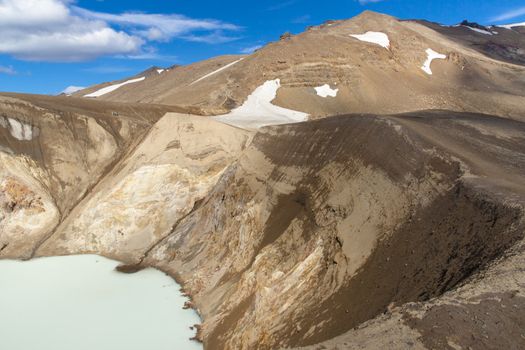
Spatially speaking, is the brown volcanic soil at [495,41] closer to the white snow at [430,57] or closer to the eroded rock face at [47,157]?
the white snow at [430,57]

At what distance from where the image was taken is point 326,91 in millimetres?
38312

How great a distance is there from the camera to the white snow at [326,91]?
124ft

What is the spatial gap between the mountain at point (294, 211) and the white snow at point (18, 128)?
11 centimetres

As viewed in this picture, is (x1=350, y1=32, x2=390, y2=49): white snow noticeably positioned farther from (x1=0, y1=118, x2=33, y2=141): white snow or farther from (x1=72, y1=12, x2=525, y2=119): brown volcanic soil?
(x1=0, y1=118, x2=33, y2=141): white snow

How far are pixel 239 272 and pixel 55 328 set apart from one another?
5590 mm

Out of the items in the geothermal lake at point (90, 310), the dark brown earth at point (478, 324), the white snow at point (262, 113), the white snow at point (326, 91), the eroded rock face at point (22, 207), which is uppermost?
the white snow at point (326, 91)

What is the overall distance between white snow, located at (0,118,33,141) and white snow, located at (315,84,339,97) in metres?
22.6

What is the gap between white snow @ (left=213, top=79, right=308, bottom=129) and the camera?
96.3 feet

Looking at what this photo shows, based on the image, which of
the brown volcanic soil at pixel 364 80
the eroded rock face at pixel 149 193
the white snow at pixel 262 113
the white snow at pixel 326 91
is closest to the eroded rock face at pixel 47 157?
the eroded rock face at pixel 149 193

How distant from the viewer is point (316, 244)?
Result: 39.7 feet

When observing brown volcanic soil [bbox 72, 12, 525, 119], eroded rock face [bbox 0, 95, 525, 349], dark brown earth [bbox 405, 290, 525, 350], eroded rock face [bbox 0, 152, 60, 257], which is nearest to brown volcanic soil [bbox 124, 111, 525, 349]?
eroded rock face [bbox 0, 95, 525, 349]

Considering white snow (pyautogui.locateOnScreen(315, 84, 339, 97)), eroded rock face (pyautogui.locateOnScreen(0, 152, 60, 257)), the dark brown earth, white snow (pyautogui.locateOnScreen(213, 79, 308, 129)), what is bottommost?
eroded rock face (pyautogui.locateOnScreen(0, 152, 60, 257))

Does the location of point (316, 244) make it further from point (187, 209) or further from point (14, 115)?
point (14, 115)

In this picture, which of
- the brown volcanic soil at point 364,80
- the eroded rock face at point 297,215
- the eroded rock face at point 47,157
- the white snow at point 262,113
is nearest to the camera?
the eroded rock face at point 297,215
